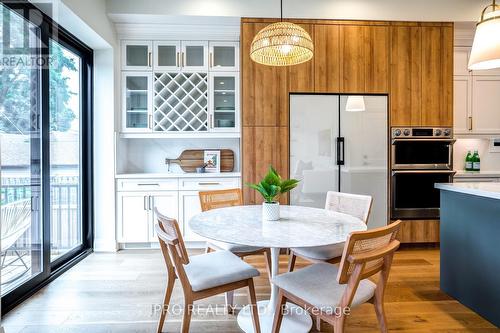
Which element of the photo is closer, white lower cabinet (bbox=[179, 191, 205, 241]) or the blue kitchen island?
the blue kitchen island

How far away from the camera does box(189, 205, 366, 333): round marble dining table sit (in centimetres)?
144

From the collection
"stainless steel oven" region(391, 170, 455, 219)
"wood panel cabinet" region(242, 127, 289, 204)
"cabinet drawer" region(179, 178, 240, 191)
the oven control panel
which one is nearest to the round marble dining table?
"wood panel cabinet" region(242, 127, 289, 204)

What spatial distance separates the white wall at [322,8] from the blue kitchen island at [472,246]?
2.24 meters

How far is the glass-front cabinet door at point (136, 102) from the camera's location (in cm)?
351

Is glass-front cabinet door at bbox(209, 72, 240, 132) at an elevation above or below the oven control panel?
above

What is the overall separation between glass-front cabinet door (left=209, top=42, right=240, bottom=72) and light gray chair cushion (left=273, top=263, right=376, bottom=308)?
268 centimetres

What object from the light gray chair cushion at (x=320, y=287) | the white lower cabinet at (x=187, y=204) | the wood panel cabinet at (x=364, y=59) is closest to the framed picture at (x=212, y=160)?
the white lower cabinet at (x=187, y=204)

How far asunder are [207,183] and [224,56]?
5.18 feet


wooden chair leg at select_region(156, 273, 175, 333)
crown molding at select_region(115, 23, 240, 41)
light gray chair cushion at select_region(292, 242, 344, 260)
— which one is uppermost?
crown molding at select_region(115, 23, 240, 41)

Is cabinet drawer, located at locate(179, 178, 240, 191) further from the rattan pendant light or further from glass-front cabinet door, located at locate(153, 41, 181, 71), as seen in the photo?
the rattan pendant light

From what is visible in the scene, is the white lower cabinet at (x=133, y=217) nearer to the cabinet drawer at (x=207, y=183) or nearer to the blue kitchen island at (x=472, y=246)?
the cabinet drawer at (x=207, y=183)

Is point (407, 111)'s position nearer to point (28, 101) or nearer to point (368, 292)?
point (368, 292)

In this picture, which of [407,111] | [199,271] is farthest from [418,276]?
[199,271]

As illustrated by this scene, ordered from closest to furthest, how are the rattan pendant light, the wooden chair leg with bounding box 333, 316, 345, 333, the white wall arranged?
1. the wooden chair leg with bounding box 333, 316, 345, 333
2. the rattan pendant light
3. the white wall
